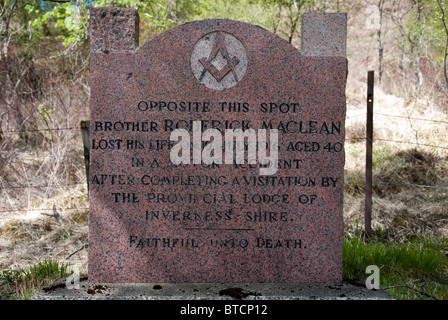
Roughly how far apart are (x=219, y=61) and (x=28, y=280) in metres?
2.27

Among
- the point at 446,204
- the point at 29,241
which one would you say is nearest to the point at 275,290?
the point at 29,241

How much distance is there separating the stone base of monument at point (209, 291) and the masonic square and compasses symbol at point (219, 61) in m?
1.38

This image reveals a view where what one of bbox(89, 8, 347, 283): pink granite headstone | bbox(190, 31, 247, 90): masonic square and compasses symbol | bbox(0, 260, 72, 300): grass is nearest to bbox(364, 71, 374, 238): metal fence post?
bbox(89, 8, 347, 283): pink granite headstone

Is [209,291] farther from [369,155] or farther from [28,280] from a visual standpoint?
[369,155]

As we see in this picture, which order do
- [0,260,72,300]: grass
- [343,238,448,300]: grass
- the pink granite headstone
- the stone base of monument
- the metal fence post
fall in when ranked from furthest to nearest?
the metal fence post, [343,238,448,300]: grass, [0,260,72,300]: grass, the pink granite headstone, the stone base of monument

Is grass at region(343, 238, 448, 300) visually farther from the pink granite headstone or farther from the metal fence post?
the metal fence post

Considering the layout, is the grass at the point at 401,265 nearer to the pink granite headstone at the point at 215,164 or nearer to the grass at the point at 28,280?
the pink granite headstone at the point at 215,164

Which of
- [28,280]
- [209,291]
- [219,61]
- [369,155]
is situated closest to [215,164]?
[219,61]

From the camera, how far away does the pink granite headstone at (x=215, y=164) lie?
2883 mm

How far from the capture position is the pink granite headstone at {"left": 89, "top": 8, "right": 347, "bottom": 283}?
288 cm

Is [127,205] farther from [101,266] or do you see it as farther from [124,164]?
[101,266]

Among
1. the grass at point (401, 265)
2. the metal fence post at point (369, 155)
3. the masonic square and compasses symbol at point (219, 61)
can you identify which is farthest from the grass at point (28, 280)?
the metal fence post at point (369, 155)

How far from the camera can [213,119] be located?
289 cm

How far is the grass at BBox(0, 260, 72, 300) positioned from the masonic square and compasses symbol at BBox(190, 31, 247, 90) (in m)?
1.89
